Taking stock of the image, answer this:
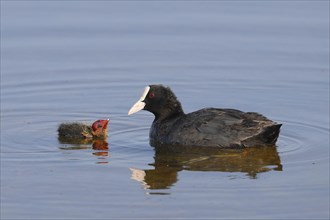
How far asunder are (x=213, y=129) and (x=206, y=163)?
677 mm

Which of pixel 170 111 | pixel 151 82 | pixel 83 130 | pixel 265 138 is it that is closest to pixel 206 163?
pixel 265 138

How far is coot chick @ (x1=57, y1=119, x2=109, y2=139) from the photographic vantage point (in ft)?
40.2

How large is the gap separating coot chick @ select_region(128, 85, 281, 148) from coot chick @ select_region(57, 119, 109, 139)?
40 centimetres

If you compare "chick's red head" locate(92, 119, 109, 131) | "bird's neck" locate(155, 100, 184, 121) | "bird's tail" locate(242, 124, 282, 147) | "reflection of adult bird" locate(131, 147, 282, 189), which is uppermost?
"bird's neck" locate(155, 100, 184, 121)

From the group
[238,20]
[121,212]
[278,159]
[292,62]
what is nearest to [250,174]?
[278,159]

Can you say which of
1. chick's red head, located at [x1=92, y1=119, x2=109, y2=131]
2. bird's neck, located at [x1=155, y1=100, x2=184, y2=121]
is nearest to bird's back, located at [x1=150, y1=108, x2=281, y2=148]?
bird's neck, located at [x1=155, y1=100, x2=184, y2=121]

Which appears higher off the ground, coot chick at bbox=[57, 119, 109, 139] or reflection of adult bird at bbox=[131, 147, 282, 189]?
coot chick at bbox=[57, 119, 109, 139]

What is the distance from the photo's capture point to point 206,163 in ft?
37.3

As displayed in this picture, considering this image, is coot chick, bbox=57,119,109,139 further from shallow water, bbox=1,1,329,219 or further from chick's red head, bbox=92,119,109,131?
shallow water, bbox=1,1,329,219

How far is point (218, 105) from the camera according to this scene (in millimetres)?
13477

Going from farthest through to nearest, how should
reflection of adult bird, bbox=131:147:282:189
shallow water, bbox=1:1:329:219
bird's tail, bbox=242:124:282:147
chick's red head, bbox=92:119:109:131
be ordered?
chick's red head, bbox=92:119:109:131, bird's tail, bbox=242:124:282:147, reflection of adult bird, bbox=131:147:282:189, shallow water, bbox=1:1:329:219

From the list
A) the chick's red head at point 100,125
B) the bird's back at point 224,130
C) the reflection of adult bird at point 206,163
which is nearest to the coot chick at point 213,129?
the bird's back at point 224,130

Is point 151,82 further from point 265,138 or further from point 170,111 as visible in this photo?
point 265,138

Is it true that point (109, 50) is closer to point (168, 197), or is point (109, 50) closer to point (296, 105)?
point (296, 105)
